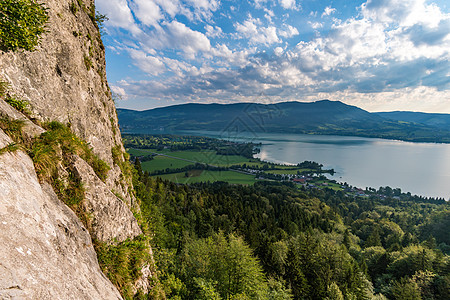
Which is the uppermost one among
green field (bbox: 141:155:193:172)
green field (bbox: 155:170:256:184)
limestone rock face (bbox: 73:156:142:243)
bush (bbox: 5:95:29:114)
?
bush (bbox: 5:95:29:114)

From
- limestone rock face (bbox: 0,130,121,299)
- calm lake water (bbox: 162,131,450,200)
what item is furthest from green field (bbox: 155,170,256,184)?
limestone rock face (bbox: 0,130,121,299)

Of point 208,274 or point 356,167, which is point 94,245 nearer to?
point 208,274

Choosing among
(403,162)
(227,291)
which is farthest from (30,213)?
(403,162)

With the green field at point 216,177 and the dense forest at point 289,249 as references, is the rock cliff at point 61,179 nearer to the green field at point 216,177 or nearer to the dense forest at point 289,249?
the dense forest at point 289,249

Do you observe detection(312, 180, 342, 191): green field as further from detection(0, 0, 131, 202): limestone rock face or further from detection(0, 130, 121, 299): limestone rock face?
detection(0, 130, 121, 299): limestone rock face

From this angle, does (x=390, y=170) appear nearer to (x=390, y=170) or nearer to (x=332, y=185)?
(x=390, y=170)

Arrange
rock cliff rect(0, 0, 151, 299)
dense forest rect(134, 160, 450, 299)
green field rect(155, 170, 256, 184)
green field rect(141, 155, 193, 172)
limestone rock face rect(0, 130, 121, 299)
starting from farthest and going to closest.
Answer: green field rect(141, 155, 193, 172), green field rect(155, 170, 256, 184), dense forest rect(134, 160, 450, 299), rock cliff rect(0, 0, 151, 299), limestone rock face rect(0, 130, 121, 299)
